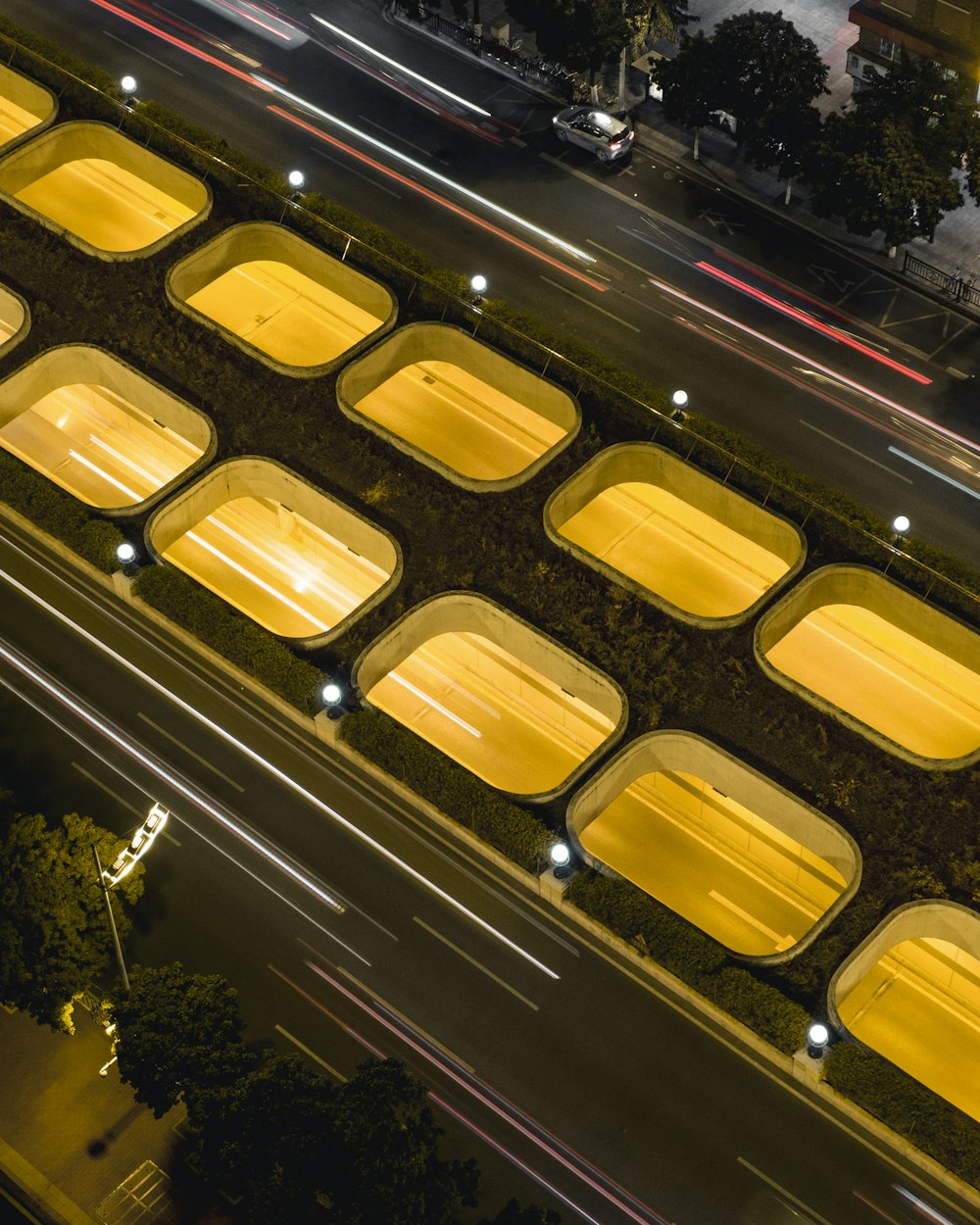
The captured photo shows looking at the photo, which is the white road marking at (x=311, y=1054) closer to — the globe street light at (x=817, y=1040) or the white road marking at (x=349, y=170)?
the globe street light at (x=817, y=1040)

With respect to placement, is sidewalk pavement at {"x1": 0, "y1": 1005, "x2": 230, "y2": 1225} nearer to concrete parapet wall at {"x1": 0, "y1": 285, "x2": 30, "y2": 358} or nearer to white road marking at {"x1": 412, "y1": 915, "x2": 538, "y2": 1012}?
white road marking at {"x1": 412, "y1": 915, "x2": 538, "y2": 1012}

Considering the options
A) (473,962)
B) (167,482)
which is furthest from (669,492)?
(473,962)

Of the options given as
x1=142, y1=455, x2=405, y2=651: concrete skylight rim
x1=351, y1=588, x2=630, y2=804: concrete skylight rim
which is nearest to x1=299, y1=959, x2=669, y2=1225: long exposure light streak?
x1=351, y1=588, x2=630, y2=804: concrete skylight rim

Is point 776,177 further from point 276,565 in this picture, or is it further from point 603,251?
point 276,565

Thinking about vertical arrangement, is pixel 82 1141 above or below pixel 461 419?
below

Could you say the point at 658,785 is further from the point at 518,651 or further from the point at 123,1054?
the point at 123,1054

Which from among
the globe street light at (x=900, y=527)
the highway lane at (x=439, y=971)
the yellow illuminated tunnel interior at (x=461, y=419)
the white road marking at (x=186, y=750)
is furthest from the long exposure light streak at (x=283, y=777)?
the globe street light at (x=900, y=527)

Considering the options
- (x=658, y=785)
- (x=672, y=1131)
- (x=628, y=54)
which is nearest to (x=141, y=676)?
(x=658, y=785)
